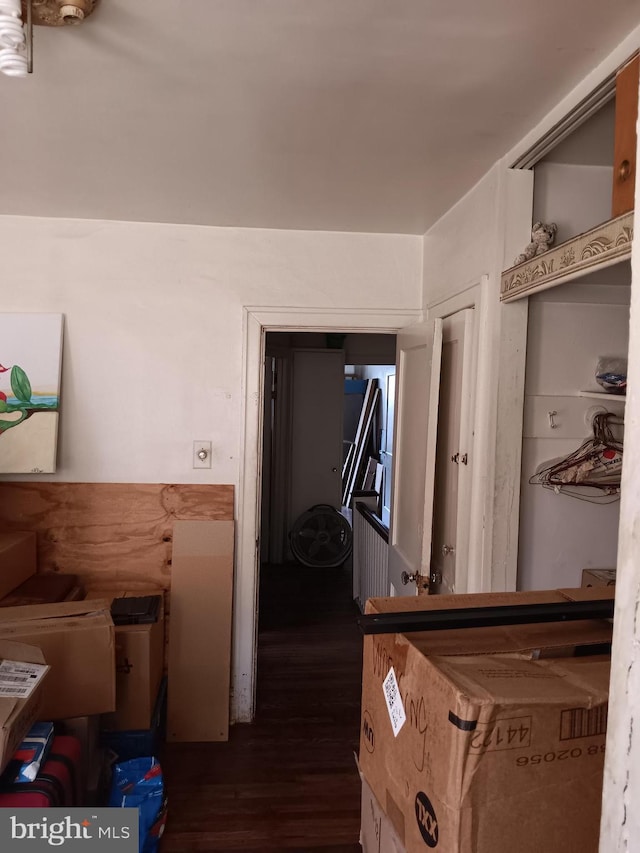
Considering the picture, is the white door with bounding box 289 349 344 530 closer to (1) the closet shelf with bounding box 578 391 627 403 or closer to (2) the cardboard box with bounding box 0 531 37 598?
(2) the cardboard box with bounding box 0 531 37 598

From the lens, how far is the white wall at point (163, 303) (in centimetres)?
310

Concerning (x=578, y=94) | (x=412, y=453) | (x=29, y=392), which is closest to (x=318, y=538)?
(x=412, y=453)

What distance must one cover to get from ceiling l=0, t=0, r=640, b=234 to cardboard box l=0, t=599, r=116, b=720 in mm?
1730

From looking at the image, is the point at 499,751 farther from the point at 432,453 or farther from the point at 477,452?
the point at 432,453

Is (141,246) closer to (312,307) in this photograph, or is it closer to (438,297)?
(312,307)

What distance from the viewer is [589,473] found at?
2.25 metres

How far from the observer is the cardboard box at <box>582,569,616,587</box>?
2.24 meters

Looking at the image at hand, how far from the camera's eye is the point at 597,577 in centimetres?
228

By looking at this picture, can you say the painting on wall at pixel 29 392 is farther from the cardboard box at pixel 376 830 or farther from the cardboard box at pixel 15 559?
the cardboard box at pixel 376 830

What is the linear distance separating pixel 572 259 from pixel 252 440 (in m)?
1.92

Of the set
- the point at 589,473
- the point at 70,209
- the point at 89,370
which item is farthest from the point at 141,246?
the point at 589,473

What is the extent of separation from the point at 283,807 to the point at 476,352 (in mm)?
2028

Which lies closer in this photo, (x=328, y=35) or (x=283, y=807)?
(x=328, y=35)

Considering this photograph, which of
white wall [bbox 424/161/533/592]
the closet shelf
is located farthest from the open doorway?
the closet shelf
